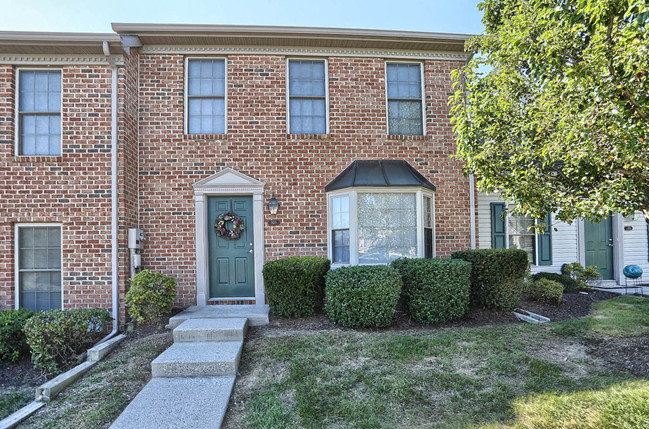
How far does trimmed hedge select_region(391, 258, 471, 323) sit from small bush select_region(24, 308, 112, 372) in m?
4.78

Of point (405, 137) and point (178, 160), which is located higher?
point (405, 137)

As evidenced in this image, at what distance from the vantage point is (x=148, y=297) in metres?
5.01

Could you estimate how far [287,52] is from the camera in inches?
249

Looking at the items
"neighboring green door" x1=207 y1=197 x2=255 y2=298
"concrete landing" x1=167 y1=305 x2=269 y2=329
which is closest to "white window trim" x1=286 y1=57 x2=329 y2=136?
"neighboring green door" x1=207 y1=197 x2=255 y2=298

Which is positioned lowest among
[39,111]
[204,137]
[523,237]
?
[523,237]

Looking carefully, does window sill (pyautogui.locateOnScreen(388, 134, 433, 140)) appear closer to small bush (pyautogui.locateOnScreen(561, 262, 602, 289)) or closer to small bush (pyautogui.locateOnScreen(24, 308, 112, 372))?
small bush (pyautogui.locateOnScreen(561, 262, 602, 289))

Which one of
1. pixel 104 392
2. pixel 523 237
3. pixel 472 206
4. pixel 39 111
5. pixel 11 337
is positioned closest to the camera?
pixel 104 392

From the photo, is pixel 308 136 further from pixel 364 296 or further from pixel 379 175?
pixel 364 296

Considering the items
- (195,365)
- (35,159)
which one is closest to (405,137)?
(195,365)

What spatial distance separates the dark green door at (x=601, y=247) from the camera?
8188 millimetres

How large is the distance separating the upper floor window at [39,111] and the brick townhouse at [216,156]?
2cm

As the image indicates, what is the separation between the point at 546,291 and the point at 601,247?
3.45m

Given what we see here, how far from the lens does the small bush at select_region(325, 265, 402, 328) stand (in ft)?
15.6

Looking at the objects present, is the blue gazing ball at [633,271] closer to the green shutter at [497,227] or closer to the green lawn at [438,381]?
the green shutter at [497,227]
